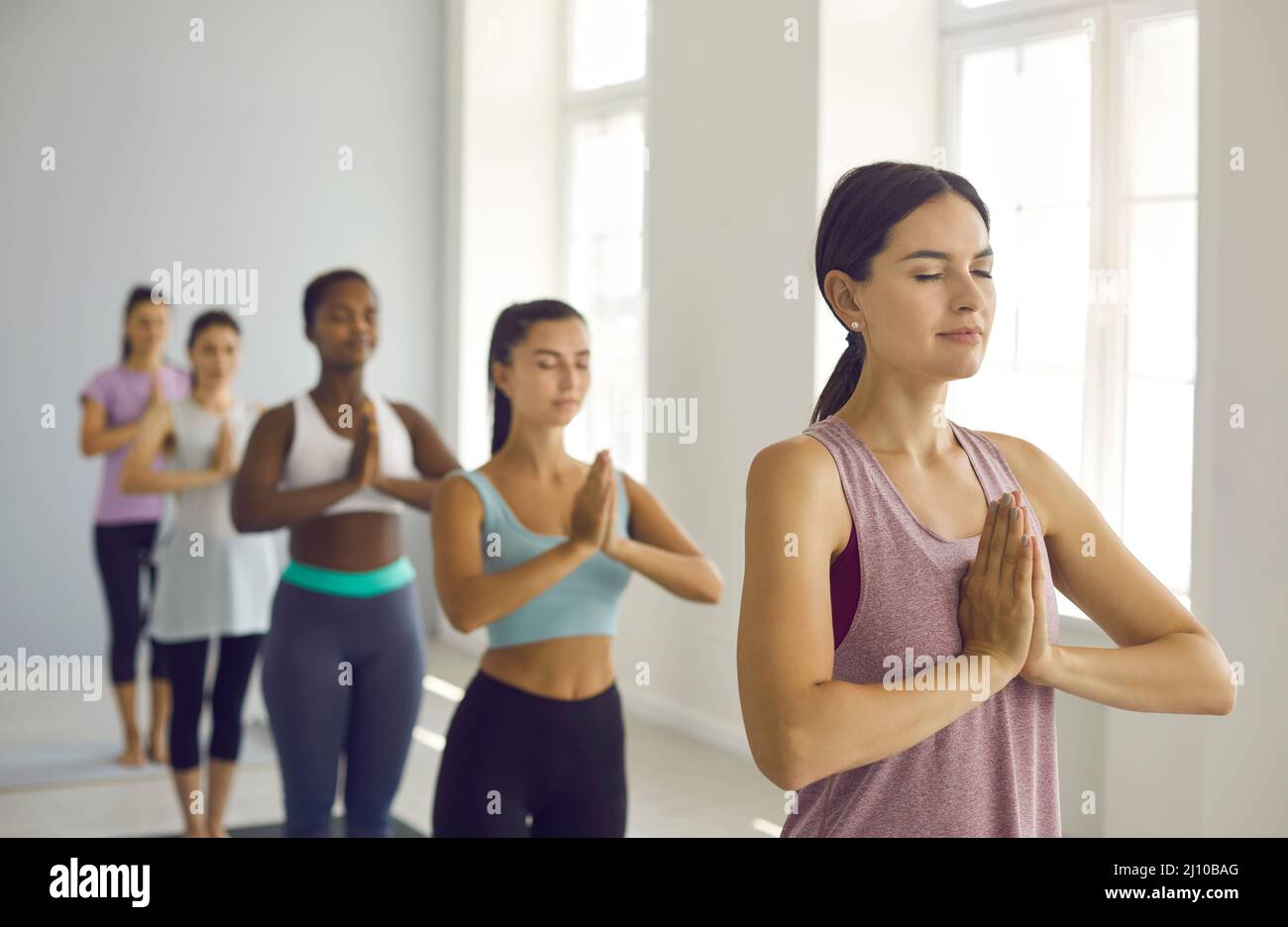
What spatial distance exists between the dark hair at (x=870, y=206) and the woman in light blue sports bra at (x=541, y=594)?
84cm

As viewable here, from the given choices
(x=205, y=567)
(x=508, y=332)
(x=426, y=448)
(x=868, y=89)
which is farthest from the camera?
(x=868, y=89)

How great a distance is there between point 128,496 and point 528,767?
2.64 meters

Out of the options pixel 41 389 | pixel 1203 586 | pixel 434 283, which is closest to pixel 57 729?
pixel 41 389

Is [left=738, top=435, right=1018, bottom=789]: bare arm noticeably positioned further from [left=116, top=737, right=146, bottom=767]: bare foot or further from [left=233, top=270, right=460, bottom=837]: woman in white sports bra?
[left=116, top=737, right=146, bottom=767]: bare foot

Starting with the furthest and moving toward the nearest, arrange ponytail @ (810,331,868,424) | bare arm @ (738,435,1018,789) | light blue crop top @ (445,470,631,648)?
light blue crop top @ (445,470,631,648) < ponytail @ (810,331,868,424) < bare arm @ (738,435,1018,789)

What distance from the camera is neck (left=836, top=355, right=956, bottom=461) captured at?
46.5 inches

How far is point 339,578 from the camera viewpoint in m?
2.78

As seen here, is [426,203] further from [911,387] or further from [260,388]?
[911,387]

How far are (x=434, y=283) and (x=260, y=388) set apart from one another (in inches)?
40.5

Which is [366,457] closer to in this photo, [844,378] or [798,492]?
[844,378]

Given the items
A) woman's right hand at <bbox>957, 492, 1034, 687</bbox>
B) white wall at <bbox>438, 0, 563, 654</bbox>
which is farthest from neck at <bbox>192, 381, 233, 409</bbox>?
woman's right hand at <bbox>957, 492, 1034, 687</bbox>

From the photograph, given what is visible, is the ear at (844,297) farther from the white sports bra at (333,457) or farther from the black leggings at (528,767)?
the white sports bra at (333,457)

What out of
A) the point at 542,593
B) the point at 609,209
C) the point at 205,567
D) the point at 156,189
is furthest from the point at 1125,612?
the point at 156,189

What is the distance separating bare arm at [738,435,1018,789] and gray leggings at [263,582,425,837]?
1.79 metres
